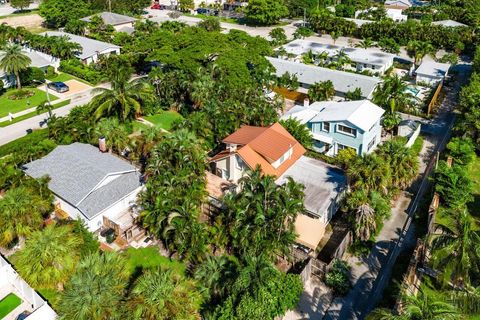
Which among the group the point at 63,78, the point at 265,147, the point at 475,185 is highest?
the point at 265,147

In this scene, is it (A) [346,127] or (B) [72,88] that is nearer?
(A) [346,127]

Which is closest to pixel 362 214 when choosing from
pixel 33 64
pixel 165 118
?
pixel 165 118

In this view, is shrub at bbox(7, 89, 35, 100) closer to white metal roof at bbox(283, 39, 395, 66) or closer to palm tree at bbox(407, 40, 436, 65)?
white metal roof at bbox(283, 39, 395, 66)

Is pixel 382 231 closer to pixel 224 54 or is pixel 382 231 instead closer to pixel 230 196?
pixel 230 196

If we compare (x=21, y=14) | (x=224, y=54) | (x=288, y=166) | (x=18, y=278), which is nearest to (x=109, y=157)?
(x=18, y=278)

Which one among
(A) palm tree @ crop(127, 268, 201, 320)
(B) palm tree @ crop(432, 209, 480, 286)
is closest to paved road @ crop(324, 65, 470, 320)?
(B) palm tree @ crop(432, 209, 480, 286)

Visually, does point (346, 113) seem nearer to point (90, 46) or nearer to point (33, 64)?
point (33, 64)

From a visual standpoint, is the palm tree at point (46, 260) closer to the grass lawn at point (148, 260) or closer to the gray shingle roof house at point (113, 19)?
the grass lawn at point (148, 260)
